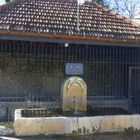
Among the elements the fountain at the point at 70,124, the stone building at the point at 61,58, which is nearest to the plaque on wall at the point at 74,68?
the stone building at the point at 61,58

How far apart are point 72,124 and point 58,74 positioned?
4.07 meters

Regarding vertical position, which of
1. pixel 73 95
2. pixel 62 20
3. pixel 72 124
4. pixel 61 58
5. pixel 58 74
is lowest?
pixel 72 124

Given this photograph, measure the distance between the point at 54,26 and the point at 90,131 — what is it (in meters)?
4.49

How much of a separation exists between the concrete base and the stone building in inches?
105

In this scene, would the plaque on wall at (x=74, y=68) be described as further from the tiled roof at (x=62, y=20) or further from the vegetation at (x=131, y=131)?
the vegetation at (x=131, y=131)

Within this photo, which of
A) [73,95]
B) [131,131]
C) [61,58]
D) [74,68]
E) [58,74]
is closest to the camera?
[131,131]

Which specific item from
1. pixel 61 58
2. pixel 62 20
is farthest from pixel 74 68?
pixel 62 20

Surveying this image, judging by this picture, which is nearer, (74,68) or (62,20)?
(74,68)

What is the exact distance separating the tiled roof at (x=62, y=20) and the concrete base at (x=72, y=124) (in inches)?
135

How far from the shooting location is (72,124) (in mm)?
10977

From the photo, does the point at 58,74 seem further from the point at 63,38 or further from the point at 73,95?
the point at 73,95

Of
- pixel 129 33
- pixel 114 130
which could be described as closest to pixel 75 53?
pixel 129 33

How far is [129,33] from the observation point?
15.0 metres

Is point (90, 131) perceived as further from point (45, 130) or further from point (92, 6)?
point (92, 6)
